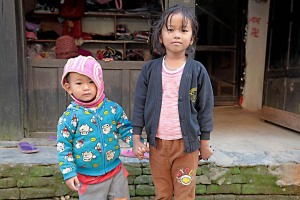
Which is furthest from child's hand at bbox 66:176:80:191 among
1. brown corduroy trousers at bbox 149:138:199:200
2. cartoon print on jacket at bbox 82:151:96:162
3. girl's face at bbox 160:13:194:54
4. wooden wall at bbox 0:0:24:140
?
wooden wall at bbox 0:0:24:140

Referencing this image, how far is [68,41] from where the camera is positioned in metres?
3.39

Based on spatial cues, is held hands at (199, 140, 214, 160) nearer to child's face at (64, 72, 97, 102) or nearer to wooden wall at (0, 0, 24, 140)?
child's face at (64, 72, 97, 102)

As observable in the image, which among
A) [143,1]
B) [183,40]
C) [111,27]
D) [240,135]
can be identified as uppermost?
[143,1]

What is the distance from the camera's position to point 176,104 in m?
1.76

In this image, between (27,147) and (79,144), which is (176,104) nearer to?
(79,144)

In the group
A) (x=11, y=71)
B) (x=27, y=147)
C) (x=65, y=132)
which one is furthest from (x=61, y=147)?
(x=11, y=71)

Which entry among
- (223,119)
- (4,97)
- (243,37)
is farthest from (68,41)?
(243,37)

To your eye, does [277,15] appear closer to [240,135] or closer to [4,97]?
[240,135]

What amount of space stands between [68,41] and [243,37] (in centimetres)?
340

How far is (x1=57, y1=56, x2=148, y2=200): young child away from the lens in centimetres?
170

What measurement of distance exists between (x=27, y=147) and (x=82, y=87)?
151 centimetres

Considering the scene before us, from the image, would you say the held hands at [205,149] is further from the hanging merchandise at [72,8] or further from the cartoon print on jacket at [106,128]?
the hanging merchandise at [72,8]

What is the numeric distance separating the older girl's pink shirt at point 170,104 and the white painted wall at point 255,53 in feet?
13.1

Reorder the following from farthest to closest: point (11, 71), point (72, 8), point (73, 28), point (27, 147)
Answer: point (73, 28) < point (72, 8) < point (11, 71) < point (27, 147)
